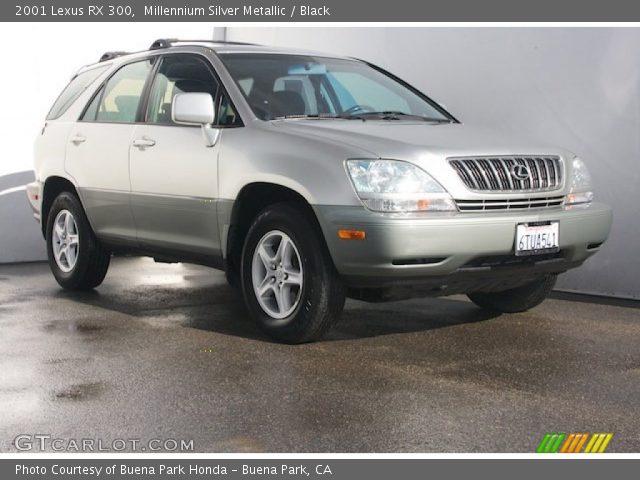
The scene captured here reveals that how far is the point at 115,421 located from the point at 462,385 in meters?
1.78

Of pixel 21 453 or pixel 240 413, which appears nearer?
pixel 21 453

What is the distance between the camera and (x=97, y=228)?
797cm

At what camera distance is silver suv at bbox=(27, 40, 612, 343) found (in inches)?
225

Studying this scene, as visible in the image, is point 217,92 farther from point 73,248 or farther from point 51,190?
point 51,190

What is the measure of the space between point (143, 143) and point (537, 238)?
290 cm

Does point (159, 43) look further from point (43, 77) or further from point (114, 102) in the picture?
point (43, 77)

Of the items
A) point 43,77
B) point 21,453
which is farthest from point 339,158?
point 43,77

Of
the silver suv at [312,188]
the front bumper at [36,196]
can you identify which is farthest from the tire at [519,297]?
the front bumper at [36,196]

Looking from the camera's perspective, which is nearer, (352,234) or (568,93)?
(352,234)

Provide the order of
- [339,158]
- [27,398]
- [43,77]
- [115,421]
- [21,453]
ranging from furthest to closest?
[43,77]
[339,158]
[27,398]
[115,421]
[21,453]

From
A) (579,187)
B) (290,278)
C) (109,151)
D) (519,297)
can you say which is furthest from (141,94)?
(579,187)

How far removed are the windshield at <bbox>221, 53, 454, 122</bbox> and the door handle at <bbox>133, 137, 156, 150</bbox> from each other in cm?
78

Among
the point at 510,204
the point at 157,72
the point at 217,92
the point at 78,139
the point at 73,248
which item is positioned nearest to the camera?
the point at 510,204

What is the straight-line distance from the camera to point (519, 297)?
7.29 m
